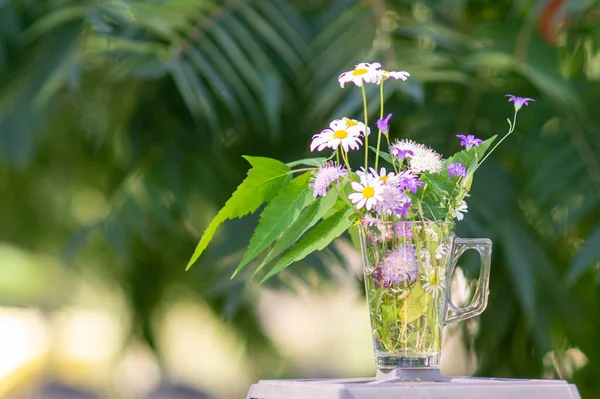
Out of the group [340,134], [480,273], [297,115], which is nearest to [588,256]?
[297,115]

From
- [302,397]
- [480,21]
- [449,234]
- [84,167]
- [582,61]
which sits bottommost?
[302,397]

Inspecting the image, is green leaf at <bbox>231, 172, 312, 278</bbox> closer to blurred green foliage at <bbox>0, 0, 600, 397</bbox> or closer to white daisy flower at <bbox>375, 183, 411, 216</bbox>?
white daisy flower at <bbox>375, 183, 411, 216</bbox>

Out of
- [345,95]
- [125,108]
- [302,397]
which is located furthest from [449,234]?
[125,108]

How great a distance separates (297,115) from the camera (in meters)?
1.88

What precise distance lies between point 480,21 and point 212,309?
92 centimetres

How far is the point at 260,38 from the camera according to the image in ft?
5.97

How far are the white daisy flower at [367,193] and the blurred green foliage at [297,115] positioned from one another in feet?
2.68

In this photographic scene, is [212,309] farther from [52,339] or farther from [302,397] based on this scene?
[302,397]

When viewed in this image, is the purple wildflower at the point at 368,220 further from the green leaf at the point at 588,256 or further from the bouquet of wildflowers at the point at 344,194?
the green leaf at the point at 588,256

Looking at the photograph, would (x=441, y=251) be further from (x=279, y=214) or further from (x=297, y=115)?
(x=297, y=115)

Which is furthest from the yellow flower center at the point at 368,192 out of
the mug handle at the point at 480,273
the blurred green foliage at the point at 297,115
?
the blurred green foliage at the point at 297,115

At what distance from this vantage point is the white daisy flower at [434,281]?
71 centimetres

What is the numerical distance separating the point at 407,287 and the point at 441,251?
1.6 inches

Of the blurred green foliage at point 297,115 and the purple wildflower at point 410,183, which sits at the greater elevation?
the blurred green foliage at point 297,115
